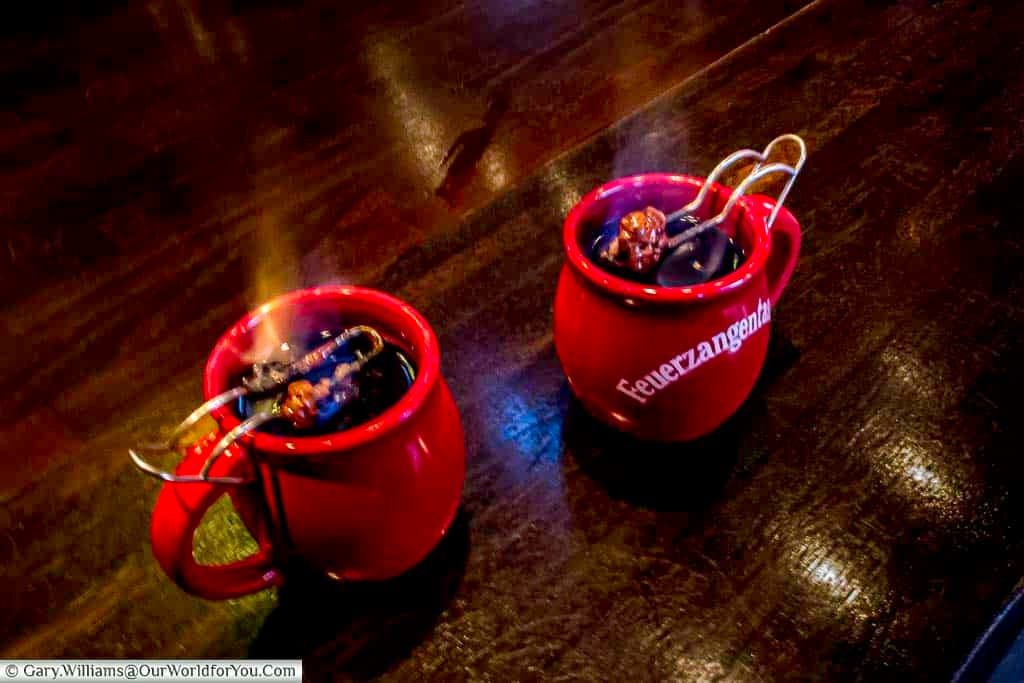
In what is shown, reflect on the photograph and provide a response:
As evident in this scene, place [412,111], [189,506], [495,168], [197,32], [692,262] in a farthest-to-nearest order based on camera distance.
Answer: [197,32], [412,111], [495,168], [692,262], [189,506]

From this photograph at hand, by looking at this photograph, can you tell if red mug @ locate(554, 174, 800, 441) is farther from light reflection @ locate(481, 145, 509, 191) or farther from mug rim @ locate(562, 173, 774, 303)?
light reflection @ locate(481, 145, 509, 191)

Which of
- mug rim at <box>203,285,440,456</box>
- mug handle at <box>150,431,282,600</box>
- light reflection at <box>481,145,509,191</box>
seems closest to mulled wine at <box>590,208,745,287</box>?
mug rim at <box>203,285,440,456</box>

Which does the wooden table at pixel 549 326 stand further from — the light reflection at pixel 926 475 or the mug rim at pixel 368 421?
the mug rim at pixel 368 421

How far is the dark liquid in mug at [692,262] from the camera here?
0.56m

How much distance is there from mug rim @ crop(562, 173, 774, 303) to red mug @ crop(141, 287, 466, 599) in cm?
13

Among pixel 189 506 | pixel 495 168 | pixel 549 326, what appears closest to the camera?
pixel 189 506

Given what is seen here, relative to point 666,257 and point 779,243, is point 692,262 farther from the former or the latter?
point 779,243

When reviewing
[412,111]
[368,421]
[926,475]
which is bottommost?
[926,475]

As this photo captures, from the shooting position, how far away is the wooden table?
0.56 meters

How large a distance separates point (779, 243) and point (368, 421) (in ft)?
1.26

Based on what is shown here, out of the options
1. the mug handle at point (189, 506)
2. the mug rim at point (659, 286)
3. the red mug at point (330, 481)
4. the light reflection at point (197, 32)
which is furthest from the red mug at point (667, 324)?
the light reflection at point (197, 32)

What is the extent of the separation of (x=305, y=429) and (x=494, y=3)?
132 centimetres

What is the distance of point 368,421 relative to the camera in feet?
1.58

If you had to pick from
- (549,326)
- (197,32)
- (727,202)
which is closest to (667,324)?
(727,202)
